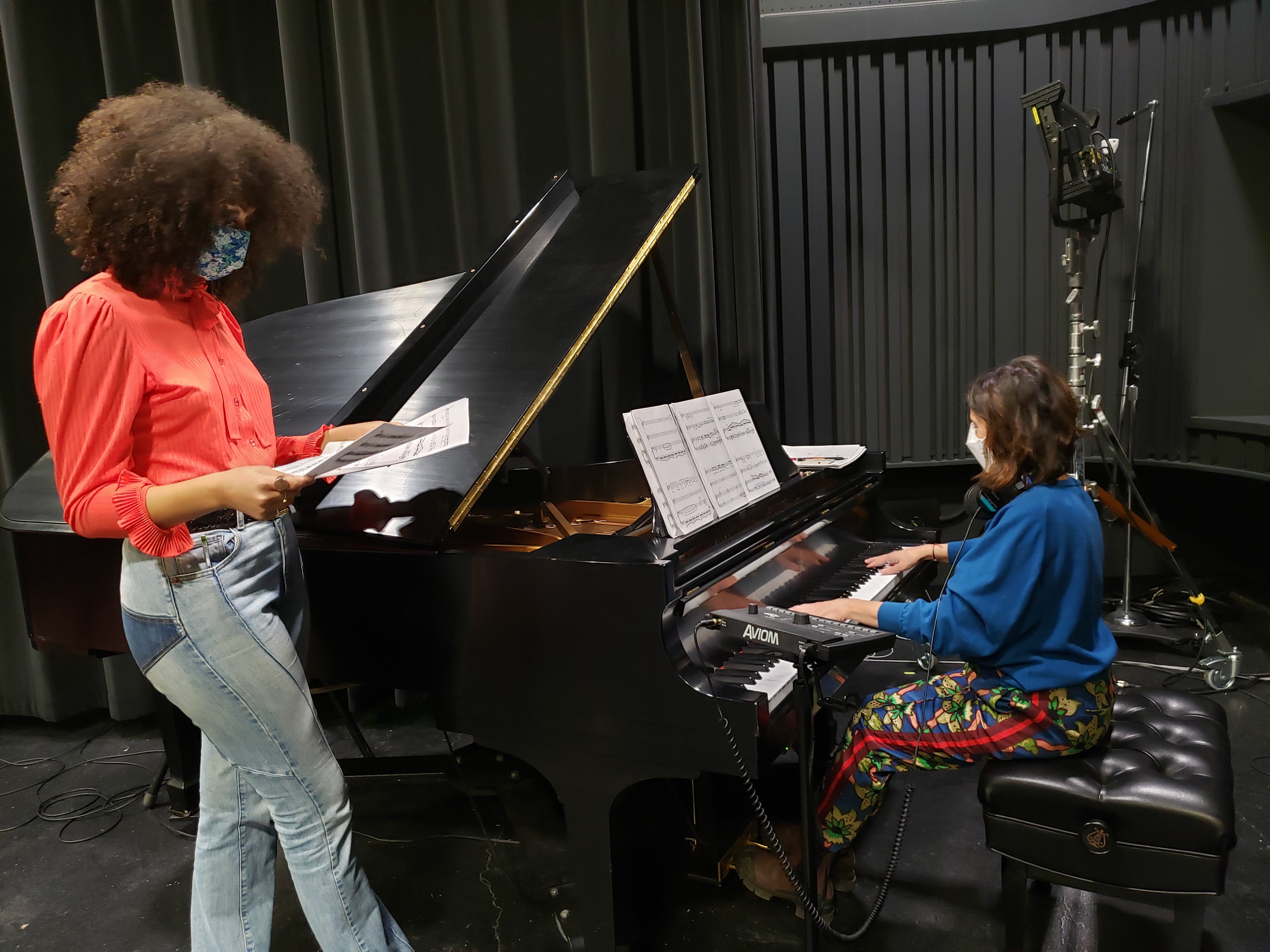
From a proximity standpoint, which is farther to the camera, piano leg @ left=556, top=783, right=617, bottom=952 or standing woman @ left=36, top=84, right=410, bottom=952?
piano leg @ left=556, top=783, right=617, bottom=952

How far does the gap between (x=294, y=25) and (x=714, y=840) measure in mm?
3209

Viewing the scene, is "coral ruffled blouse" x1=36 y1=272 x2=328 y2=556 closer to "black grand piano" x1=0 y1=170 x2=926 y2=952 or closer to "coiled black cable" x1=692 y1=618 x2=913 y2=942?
"black grand piano" x1=0 y1=170 x2=926 y2=952

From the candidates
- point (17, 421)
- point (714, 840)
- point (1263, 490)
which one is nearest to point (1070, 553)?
point (714, 840)

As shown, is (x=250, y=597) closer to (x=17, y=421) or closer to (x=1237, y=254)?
(x=17, y=421)

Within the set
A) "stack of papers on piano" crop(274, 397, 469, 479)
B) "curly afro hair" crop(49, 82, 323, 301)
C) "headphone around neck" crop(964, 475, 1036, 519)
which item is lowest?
"headphone around neck" crop(964, 475, 1036, 519)

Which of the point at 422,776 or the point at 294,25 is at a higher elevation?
the point at 294,25

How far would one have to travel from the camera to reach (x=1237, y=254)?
3.91 metres

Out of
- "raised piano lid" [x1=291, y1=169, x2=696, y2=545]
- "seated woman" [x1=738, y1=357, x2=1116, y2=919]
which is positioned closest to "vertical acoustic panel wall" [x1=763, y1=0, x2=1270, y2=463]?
"raised piano lid" [x1=291, y1=169, x2=696, y2=545]

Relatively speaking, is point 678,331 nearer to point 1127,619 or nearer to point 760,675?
point 760,675

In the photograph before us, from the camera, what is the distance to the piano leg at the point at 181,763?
8.77ft

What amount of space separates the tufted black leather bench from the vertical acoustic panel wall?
2376mm

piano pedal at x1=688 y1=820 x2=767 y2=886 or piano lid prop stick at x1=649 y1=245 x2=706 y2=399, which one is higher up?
piano lid prop stick at x1=649 y1=245 x2=706 y2=399

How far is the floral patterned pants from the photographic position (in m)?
1.67

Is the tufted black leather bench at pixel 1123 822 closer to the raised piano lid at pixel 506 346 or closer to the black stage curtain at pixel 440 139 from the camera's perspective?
the raised piano lid at pixel 506 346
